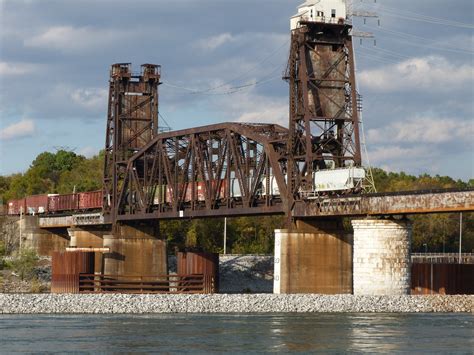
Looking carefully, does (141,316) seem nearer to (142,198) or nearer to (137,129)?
(142,198)

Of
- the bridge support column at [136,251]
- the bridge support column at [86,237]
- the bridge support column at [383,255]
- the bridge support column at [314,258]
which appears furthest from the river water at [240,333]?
the bridge support column at [86,237]

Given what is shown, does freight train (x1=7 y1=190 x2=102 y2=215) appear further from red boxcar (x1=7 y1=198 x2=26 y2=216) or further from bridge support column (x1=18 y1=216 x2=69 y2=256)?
bridge support column (x1=18 y1=216 x2=69 y2=256)

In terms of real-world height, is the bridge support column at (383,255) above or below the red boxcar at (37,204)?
below

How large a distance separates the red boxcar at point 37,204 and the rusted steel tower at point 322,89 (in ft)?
245

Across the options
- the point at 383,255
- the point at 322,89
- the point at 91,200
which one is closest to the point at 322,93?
the point at 322,89

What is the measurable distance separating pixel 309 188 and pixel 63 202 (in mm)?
71043

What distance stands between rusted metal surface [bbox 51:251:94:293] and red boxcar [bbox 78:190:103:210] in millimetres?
33882

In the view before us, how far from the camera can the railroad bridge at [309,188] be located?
280ft

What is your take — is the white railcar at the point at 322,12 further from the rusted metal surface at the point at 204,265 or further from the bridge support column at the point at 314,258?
the rusted metal surface at the point at 204,265

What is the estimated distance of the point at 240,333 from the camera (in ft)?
210

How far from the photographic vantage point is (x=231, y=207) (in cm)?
10519

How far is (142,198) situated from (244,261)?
1861 centimetres

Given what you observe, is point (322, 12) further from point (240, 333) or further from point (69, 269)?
point (240, 333)

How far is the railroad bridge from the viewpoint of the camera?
85.4m
